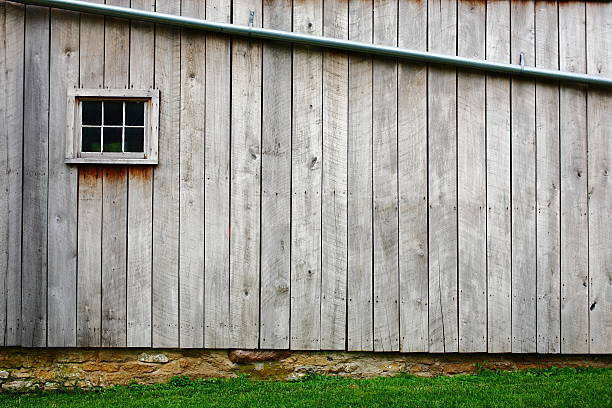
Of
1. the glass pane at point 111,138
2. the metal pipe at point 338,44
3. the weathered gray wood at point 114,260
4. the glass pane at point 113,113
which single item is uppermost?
the metal pipe at point 338,44

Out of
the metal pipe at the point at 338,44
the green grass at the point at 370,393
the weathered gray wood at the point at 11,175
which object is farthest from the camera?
the weathered gray wood at the point at 11,175

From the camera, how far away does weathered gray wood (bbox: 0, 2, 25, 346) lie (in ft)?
19.0

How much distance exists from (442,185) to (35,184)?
3.48 meters

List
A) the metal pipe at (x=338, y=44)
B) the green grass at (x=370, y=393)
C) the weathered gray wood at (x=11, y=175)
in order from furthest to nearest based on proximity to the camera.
Result: the weathered gray wood at (x=11, y=175) < the metal pipe at (x=338, y=44) < the green grass at (x=370, y=393)

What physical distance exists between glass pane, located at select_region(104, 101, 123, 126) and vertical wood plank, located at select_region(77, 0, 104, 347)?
188mm

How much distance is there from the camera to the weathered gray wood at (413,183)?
18.8 ft

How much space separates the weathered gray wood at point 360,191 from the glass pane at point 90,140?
217cm

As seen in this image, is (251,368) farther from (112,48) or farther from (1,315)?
(112,48)

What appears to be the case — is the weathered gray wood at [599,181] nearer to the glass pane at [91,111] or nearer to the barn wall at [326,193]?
the barn wall at [326,193]

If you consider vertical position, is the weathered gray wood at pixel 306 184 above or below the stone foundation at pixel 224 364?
above

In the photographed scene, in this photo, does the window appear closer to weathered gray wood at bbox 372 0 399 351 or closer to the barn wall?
the barn wall

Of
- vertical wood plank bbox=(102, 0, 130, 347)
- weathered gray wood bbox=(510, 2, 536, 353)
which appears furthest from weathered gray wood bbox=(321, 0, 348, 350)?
vertical wood plank bbox=(102, 0, 130, 347)

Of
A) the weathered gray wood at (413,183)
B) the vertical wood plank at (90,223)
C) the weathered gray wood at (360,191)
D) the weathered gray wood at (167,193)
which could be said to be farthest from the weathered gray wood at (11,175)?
the weathered gray wood at (413,183)

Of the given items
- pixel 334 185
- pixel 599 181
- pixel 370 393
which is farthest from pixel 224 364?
pixel 599 181
